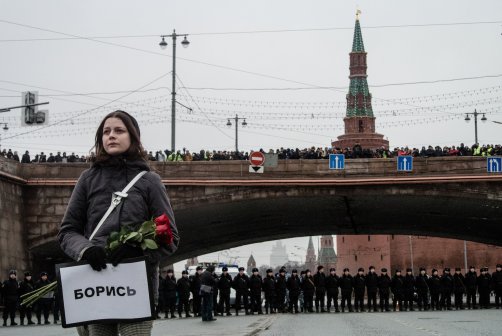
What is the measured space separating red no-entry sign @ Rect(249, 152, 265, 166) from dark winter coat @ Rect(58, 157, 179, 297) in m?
33.5

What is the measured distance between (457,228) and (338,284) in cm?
2044

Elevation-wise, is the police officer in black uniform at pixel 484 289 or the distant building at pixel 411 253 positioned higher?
the police officer in black uniform at pixel 484 289

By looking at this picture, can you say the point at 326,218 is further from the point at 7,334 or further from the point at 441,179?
the point at 7,334

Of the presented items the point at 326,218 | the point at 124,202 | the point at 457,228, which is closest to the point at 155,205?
the point at 124,202

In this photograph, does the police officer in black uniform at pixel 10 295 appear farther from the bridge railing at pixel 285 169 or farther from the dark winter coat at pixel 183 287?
the bridge railing at pixel 285 169

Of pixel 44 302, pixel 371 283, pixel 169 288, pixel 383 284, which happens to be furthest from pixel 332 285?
pixel 44 302

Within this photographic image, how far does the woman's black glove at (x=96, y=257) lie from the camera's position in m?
4.67

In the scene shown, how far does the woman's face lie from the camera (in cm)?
504

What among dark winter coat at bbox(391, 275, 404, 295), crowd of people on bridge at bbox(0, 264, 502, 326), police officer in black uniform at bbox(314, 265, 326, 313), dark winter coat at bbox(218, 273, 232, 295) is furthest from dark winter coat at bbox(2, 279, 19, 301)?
dark winter coat at bbox(391, 275, 404, 295)

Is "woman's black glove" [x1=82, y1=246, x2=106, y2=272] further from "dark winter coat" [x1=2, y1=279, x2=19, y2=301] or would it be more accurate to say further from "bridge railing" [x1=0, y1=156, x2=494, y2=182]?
"bridge railing" [x1=0, y1=156, x2=494, y2=182]

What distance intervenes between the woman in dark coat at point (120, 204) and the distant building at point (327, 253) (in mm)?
163987

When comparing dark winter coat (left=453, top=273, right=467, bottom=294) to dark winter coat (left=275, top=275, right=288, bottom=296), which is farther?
dark winter coat (left=453, top=273, right=467, bottom=294)

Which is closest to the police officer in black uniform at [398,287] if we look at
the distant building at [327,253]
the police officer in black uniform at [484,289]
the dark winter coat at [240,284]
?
the police officer in black uniform at [484,289]

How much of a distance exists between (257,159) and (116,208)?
33.7 m
